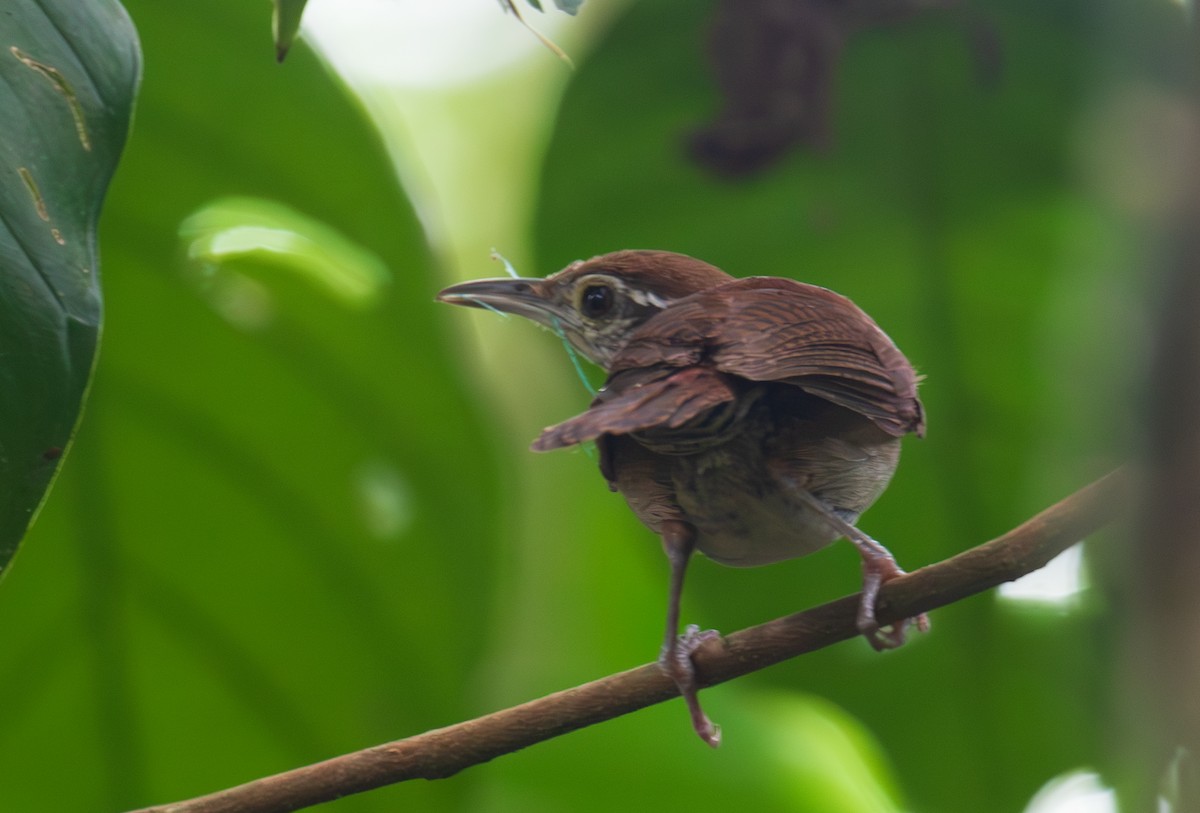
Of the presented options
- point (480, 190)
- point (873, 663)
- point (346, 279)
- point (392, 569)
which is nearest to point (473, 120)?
point (480, 190)

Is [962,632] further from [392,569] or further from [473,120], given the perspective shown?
[473,120]

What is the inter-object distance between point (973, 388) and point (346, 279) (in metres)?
1.19

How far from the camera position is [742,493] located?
5.32 feet

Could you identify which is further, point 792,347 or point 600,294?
point 600,294

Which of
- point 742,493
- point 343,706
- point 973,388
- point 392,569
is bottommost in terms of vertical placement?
point 343,706

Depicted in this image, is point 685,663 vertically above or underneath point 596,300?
underneath

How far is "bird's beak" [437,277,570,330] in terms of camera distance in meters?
1.94

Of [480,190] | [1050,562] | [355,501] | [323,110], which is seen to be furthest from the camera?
[480,190]

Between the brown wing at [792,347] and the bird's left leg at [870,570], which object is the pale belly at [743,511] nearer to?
the bird's left leg at [870,570]

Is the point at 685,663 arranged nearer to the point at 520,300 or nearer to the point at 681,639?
the point at 681,639

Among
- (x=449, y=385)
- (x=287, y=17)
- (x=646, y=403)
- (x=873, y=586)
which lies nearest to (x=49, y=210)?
(x=287, y=17)

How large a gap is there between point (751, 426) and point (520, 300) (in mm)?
494

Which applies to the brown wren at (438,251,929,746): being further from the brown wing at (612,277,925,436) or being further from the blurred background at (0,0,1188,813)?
the blurred background at (0,0,1188,813)

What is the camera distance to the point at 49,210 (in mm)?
1331
